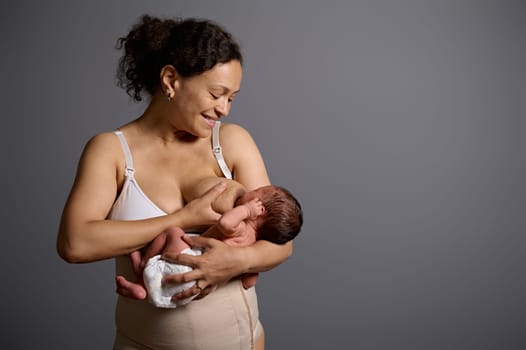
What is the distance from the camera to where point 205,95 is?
6.82 feet

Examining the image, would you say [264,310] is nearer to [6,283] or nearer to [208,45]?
[6,283]

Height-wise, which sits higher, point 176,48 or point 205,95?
point 176,48

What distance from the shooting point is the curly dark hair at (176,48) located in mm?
2074

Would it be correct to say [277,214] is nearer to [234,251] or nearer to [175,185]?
[234,251]

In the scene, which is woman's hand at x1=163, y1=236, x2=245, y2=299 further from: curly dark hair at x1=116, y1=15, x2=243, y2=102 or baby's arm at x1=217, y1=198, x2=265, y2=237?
curly dark hair at x1=116, y1=15, x2=243, y2=102

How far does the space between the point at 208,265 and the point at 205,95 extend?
60 centimetres

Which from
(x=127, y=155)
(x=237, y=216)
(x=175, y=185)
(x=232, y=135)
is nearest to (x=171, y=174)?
(x=175, y=185)

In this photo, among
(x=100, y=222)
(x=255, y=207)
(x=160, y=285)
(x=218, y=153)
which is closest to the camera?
(x=160, y=285)

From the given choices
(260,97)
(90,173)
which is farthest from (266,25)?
(90,173)

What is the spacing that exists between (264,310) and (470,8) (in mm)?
2297

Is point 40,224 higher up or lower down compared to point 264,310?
higher up

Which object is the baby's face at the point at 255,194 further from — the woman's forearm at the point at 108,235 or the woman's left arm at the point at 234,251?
the woman's forearm at the point at 108,235

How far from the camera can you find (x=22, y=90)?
11.8 ft

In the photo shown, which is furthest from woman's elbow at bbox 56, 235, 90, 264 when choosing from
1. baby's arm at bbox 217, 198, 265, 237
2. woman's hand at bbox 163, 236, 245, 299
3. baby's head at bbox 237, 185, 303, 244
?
baby's head at bbox 237, 185, 303, 244
